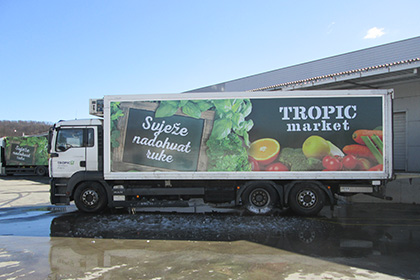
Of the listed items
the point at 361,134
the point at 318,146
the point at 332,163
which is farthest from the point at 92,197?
the point at 361,134

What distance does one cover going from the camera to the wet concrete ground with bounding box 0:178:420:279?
4.67m

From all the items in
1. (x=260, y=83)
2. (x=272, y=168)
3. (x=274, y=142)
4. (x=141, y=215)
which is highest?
A: (x=260, y=83)

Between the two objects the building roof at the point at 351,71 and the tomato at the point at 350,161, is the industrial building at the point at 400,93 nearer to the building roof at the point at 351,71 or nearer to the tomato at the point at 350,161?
the building roof at the point at 351,71

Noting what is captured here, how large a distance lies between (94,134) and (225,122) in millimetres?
3822

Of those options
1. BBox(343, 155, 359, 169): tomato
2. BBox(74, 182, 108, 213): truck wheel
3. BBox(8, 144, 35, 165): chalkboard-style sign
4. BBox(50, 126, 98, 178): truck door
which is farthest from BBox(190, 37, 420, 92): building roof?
BBox(8, 144, 35, 165): chalkboard-style sign

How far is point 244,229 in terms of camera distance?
7.07 metres

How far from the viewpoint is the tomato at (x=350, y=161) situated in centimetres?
805

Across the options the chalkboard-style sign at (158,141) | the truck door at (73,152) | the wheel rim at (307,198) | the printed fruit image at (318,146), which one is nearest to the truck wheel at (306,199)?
the wheel rim at (307,198)

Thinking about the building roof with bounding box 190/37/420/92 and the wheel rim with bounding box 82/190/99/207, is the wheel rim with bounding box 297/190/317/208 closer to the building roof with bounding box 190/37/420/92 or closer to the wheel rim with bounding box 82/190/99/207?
the building roof with bounding box 190/37/420/92

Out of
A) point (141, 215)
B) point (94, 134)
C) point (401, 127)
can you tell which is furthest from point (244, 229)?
point (401, 127)

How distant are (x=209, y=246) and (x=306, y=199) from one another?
3.61 meters

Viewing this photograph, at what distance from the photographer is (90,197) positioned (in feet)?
28.5

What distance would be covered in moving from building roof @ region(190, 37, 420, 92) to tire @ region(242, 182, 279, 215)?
5.11 meters

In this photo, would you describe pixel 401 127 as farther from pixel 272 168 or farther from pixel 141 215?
pixel 141 215
